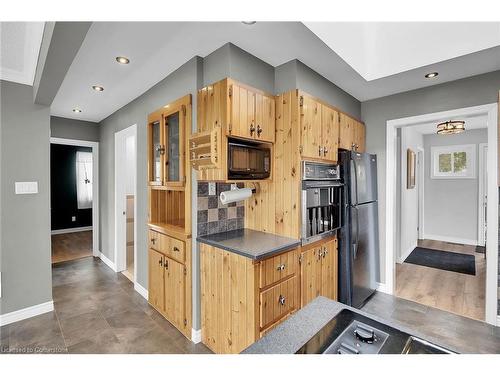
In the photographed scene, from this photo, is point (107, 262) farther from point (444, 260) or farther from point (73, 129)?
point (444, 260)

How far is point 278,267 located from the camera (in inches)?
71.9

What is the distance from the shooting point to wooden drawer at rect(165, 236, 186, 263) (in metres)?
2.19

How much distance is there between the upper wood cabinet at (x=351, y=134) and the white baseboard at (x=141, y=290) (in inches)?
110

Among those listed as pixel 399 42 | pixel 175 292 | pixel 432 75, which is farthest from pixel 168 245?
pixel 432 75

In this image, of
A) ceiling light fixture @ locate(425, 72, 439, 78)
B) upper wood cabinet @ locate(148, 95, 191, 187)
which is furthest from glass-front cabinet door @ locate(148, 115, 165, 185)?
ceiling light fixture @ locate(425, 72, 439, 78)

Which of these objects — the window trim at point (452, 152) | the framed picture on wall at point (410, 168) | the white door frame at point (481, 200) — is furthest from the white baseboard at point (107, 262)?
the white door frame at point (481, 200)

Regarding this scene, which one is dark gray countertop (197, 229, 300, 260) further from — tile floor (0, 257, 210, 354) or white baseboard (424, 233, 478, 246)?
white baseboard (424, 233, 478, 246)

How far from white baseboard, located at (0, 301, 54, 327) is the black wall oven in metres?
2.81

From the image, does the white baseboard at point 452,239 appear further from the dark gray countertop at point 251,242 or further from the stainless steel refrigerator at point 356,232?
the dark gray countertop at point 251,242

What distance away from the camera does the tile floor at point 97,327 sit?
2.07m

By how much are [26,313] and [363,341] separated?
3.29 metres

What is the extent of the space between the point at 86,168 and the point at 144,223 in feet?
16.3
